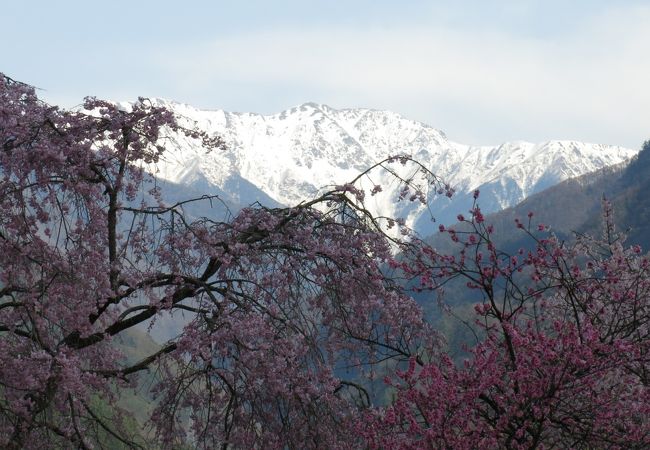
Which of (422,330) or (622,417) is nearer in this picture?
(622,417)

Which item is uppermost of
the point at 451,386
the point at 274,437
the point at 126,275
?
the point at 126,275

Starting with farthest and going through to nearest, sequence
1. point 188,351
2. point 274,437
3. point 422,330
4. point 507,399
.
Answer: point 422,330, point 274,437, point 188,351, point 507,399

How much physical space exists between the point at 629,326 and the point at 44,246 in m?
6.83

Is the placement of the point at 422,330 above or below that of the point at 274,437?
above

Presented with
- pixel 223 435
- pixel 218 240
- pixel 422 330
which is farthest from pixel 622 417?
pixel 218 240

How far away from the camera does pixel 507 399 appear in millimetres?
8703

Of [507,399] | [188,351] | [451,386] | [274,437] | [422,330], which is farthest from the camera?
[422,330]

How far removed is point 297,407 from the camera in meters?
10.1

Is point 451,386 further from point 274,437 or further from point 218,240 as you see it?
point 218,240

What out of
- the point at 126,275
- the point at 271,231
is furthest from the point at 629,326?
the point at 126,275

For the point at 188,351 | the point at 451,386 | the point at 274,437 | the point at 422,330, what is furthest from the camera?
the point at 422,330

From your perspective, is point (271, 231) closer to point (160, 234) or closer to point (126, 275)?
point (160, 234)

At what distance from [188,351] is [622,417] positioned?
16.5 ft

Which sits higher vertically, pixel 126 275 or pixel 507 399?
pixel 126 275
